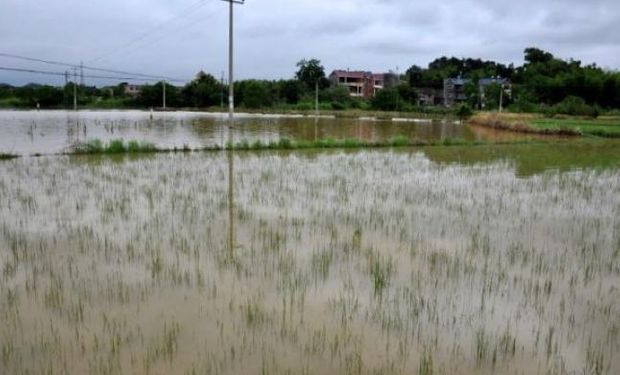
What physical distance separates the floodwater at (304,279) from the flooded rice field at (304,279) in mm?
22

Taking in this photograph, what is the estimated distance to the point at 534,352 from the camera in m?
3.44

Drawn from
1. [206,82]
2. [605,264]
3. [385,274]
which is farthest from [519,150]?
[206,82]

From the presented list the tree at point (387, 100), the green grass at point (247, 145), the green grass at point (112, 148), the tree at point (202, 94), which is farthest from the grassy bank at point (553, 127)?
the tree at point (202, 94)

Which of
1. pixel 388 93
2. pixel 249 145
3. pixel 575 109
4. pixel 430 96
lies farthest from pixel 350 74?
pixel 249 145

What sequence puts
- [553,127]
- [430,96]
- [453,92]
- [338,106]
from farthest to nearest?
[430,96] < [453,92] < [338,106] < [553,127]

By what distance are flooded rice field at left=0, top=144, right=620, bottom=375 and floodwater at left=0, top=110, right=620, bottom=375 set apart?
22mm

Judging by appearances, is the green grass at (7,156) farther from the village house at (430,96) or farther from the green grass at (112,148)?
the village house at (430,96)

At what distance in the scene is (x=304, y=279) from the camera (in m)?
4.74

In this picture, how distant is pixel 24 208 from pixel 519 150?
1755cm

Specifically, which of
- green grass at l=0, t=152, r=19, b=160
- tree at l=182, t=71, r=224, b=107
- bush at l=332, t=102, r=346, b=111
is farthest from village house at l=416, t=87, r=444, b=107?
green grass at l=0, t=152, r=19, b=160

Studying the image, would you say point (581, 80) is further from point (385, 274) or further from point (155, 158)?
point (385, 274)

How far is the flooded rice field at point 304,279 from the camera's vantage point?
131 inches

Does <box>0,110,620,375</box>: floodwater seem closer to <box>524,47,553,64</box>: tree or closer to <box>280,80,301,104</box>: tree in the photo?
<box>280,80,301,104</box>: tree

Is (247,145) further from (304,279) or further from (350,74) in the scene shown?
(350,74)
